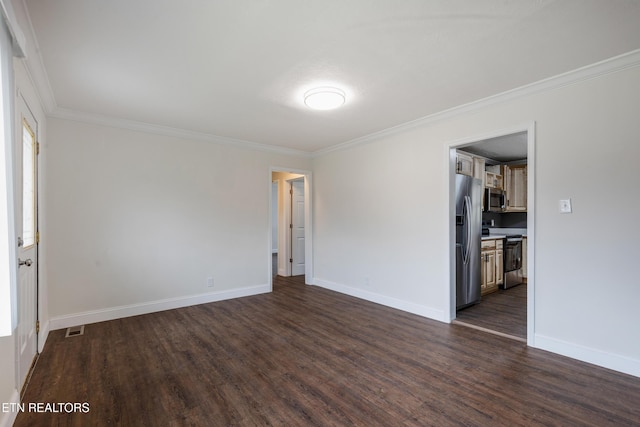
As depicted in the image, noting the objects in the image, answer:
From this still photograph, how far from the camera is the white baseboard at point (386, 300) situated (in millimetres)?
3801

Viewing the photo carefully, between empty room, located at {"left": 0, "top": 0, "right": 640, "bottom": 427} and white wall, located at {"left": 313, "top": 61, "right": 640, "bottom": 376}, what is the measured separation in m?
0.02

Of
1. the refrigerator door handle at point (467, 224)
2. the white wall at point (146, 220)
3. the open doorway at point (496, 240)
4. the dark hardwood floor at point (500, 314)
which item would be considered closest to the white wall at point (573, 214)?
the open doorway at point (496, 240)

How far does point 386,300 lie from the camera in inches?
173

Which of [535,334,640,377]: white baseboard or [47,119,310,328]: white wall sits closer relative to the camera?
[535,334,640,377]: white baseboard

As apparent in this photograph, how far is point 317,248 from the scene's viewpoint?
18.7ft

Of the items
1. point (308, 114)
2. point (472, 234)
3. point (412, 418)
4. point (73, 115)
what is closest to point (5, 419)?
point (412, 418)

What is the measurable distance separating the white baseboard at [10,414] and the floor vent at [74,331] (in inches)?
55.0

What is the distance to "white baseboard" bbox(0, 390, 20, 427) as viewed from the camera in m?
1.73

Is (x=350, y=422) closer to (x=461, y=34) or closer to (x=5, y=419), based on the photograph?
(x=5, y=419)

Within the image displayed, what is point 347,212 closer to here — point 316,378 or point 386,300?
point 386,300

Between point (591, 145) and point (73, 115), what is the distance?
17.7 feet

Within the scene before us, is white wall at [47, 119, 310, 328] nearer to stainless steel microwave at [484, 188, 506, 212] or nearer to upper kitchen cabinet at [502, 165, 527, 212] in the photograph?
stainless steel microwave at [484, 188, 506, 212]

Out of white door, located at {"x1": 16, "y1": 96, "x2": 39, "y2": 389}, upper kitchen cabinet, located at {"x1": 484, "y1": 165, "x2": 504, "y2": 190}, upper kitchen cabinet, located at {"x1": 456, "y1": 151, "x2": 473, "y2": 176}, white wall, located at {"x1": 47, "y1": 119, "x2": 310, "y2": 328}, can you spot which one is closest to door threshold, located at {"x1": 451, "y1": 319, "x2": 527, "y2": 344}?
upper kitchen cabinet, located at {"x1": 456, "y1": 151, "x2": 473, "y2": 176}

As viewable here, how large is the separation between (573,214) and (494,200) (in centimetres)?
324
